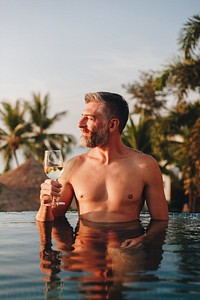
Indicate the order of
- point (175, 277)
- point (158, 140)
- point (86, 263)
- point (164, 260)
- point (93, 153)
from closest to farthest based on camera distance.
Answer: point (175, 277) < point (86, 263) < point (164, 260) < point (93, 153) < point (158, 140)

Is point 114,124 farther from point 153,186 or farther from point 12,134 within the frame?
point 12,134

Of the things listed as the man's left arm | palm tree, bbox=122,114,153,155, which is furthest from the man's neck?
palm tree, bbox=122,114,153,155

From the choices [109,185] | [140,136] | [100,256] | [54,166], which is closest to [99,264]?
[100,256]

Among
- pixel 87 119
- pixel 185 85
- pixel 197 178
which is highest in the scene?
pixel 185 85

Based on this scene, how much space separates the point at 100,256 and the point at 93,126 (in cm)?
158

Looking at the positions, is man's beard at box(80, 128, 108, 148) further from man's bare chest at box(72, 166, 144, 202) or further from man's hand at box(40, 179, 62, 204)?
man's hand at box(40, 179, 62, 204)

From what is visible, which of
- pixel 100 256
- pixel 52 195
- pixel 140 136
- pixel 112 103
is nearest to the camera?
pixel 100 256

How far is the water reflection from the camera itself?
1.84m

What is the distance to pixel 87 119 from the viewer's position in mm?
3865

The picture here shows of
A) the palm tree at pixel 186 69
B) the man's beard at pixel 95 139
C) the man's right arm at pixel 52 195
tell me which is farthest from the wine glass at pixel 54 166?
the palm tree at pixel 186 69

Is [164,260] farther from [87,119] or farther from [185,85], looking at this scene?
[185,85]

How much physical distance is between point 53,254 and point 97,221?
1411 millimetres

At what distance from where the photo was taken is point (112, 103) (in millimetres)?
3951

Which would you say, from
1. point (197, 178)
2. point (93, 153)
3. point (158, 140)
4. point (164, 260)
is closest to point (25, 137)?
point (158, 140)
